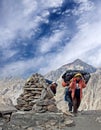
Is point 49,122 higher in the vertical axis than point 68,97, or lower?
lower

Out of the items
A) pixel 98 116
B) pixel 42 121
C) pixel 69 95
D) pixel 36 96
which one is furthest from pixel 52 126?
pixel 36 96

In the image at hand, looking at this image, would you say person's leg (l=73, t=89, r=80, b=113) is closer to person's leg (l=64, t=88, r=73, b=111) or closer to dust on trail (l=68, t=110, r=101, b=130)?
person's leg (l=64, t=88, r=73, b=111)

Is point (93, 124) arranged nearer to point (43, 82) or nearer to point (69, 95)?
point (69, 95)

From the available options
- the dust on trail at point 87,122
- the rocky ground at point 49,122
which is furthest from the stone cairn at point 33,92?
the dust on trail at point 87,122

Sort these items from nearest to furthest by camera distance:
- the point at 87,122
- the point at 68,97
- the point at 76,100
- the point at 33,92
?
the point at 87,122 < the point at 76,100 < the point at 68,97 < the point at 33,92

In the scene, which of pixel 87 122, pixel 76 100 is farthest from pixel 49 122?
pixel 76 100

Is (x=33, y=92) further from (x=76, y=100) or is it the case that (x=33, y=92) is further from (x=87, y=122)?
(x=87, y=122)

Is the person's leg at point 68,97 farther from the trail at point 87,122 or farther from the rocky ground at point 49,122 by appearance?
the rocky ground at point 49,122

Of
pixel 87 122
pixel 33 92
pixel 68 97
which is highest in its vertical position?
pixel 33 92

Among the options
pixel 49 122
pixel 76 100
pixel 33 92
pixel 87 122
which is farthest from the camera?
pixel 33 92

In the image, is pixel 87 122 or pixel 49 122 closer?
pixel 49 122

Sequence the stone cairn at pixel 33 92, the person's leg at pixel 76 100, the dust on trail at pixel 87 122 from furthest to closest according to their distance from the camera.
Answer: the stone cairn at pixel 33 92
the person's leg at pixel 76 100
the dust on trail at pixel 87 122

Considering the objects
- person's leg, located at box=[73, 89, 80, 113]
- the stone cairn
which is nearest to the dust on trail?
person's leg, located at box=[73, 89, 80, 113]

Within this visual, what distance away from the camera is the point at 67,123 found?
11492 millimetres
